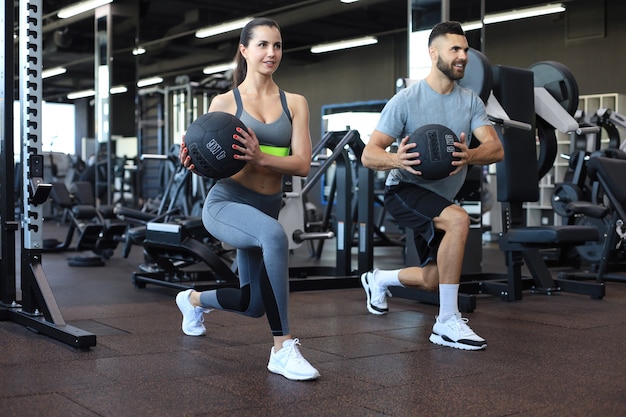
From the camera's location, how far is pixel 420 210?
129 inches

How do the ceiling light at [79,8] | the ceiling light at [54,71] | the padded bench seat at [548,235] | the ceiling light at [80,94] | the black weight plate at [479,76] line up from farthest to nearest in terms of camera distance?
1. the ceiling light at [80,94]
2. the ceiling light at [54,71]
3. the ceiling light at [79,8]
4. the padded bench seat at [548,235]
5. the black weight plate at [479,76]

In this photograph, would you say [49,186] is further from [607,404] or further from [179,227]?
[607,404]

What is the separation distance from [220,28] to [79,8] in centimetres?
250

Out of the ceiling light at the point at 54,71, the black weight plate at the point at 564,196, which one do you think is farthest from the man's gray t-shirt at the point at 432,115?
the ceiling light at the point at 54,71

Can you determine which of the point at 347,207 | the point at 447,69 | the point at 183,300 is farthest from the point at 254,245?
the point at 347,207

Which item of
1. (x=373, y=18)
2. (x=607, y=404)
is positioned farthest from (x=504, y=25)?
(x=607, y=404)

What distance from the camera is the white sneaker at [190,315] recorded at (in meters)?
3.22

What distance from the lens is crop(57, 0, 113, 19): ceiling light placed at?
37.0 feet

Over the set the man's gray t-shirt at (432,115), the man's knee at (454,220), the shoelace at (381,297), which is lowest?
the shoelace at (381,297)

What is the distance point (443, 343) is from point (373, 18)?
1002cm

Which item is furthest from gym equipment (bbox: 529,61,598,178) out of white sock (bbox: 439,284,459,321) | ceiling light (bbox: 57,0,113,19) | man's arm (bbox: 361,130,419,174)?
ceiling light (bbox: 57,0,113,19)

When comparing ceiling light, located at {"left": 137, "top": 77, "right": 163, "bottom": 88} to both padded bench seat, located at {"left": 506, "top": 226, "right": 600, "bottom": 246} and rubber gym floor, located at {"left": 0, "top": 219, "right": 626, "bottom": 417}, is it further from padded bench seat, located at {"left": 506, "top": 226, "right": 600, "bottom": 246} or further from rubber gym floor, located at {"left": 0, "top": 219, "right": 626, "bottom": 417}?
padded bench seat, located at {"left": 506, "top": 226, "right": 600, "bottom": 246}

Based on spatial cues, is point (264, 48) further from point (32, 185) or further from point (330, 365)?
point (32, 185)

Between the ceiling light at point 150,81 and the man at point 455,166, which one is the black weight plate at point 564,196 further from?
the ceiling light at point 150,81
